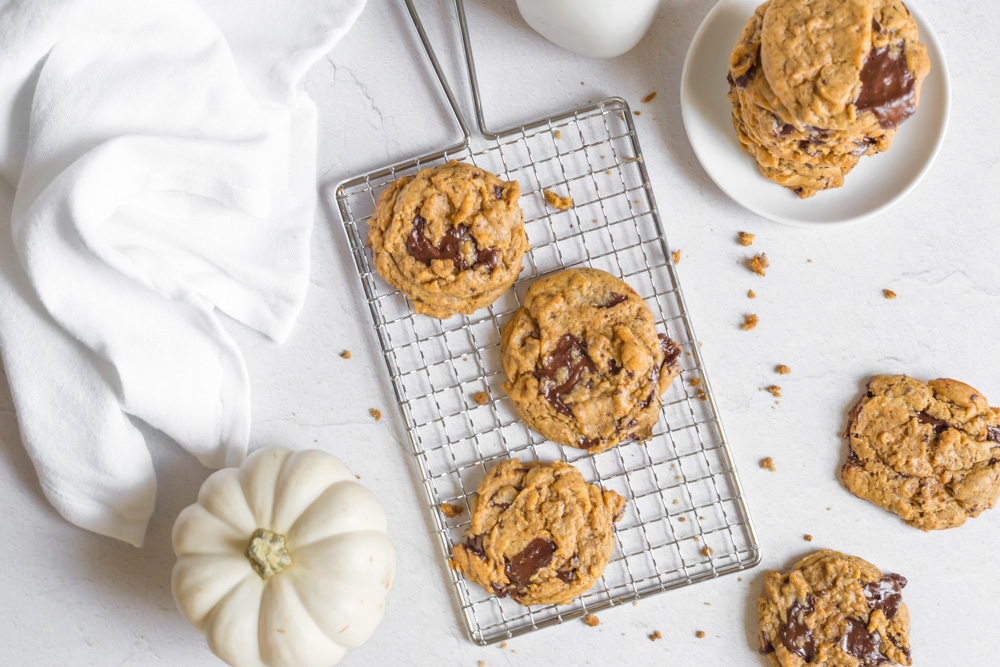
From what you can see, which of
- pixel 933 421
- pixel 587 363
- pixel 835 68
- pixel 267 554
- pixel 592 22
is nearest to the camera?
pixel 835 68

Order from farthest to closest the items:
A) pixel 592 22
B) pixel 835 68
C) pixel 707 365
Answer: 1. pixel 707 365
2. pixel 592 22
3. pixel 835 68

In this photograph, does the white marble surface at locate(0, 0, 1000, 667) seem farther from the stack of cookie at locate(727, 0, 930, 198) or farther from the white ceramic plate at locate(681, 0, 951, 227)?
the stack of cookie at locate(727, 0, 930, 198)

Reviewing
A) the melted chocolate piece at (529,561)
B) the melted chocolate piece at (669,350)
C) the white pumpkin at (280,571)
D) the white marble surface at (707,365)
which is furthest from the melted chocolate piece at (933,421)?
the white pumpkin at (280,571)

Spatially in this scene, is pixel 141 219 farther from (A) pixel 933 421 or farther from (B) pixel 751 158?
(A) pixel 933 421

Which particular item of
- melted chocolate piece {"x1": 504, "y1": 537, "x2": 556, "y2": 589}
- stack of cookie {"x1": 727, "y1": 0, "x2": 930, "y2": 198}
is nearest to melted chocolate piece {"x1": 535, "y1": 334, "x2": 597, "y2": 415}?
melted chocolate piece {"x1": 504, "y1": 537, "x2": 556, "y2": 589}

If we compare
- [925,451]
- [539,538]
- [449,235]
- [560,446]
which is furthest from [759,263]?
[539,538]

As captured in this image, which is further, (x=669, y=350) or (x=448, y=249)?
(x=669, y=350)

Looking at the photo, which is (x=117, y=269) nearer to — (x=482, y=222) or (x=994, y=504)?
(x=482, y=222)
